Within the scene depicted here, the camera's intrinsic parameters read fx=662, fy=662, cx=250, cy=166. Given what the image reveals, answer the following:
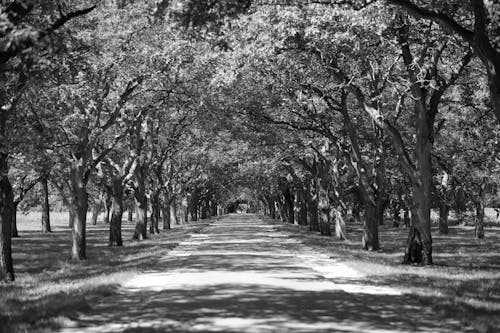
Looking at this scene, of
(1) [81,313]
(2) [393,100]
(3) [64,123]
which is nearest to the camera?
(1) [81,313]

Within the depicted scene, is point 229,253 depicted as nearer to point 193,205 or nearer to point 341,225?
point 341,225

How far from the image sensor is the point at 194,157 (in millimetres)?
57438

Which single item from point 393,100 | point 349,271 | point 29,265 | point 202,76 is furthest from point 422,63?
point 29,265

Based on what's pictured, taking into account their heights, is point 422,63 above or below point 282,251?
above

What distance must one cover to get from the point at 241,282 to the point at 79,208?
449 inches

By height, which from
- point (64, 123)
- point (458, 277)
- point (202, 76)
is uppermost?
point (202, 76)

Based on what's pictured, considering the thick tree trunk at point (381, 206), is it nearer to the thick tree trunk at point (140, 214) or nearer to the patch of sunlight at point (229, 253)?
the patch of sunlight at point (229, 253)

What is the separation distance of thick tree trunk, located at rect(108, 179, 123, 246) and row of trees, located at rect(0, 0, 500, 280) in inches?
2.7

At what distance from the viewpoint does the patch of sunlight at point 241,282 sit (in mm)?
13094

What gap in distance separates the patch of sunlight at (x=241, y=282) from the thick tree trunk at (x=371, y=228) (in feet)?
36.8

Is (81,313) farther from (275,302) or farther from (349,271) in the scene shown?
(349,271)

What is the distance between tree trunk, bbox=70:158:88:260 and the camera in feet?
76.3

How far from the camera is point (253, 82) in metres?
26.0

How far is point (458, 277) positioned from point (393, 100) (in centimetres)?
1526
